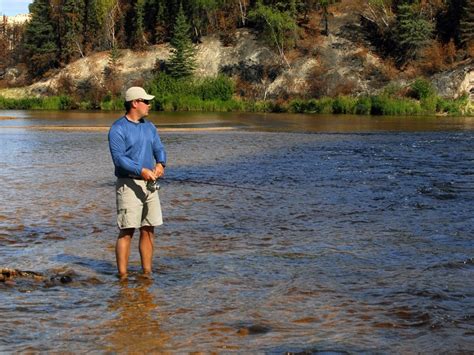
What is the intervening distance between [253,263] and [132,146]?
210 centimetres

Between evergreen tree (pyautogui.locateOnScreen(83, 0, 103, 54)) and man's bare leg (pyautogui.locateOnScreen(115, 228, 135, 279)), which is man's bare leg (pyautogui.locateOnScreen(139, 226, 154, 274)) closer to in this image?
man's bare leg (pyautogui.locateOnScreen(115, 228, 135, 279))

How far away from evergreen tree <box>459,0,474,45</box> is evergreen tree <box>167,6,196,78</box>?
95.1 feet

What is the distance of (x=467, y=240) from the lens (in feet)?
30.4

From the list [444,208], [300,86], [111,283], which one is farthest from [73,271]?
[300,86]

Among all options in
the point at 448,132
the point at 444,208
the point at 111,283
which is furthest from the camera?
the point at 448,132

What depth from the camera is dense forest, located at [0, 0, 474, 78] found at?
68250 millimetres

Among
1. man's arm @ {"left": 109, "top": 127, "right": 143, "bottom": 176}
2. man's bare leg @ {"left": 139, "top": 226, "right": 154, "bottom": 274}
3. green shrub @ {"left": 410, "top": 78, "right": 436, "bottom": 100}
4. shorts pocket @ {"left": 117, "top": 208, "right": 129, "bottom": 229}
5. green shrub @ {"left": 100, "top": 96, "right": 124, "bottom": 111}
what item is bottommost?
man's bare leg @ {"left": 139, "top": 226, "right": 154, "bottom": 274}

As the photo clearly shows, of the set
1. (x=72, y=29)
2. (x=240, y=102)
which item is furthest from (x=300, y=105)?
(x=72, y=29)

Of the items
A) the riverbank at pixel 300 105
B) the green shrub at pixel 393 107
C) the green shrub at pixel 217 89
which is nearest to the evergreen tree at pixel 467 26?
the riverbank at pixel 300 105

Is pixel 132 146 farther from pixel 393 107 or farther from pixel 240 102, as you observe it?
pixel 240 102

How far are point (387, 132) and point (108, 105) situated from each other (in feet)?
144

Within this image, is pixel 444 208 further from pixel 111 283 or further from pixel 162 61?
pixel 162 61

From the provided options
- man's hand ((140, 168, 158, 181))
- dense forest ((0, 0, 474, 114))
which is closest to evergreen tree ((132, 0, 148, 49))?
dense forest ((0, 0, 474, 114))

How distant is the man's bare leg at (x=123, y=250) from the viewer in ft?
24.5
